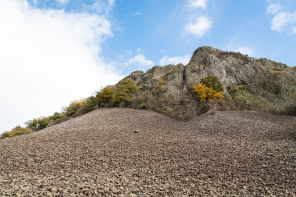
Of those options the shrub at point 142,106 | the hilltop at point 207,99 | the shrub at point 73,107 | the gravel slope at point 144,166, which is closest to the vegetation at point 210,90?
the hilltop at point 207,99

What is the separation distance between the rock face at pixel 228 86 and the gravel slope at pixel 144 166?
7.48 meters

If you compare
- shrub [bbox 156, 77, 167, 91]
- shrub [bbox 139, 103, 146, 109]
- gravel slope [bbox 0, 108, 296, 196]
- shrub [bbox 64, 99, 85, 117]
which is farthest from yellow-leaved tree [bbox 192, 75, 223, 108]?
shrub [bbox 64, 99, 85, 117]

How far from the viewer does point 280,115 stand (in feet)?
41.5

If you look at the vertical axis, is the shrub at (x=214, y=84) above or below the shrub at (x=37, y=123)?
above

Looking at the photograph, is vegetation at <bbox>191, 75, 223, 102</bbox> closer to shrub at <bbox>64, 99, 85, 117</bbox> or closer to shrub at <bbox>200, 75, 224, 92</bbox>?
shrub at <bbox>200, 75, 224, 92</bbox>

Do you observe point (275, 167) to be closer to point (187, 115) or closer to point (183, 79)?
point (187, 115)

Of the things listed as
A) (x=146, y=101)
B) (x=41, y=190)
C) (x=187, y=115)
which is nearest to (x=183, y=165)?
(x=41, y=190)

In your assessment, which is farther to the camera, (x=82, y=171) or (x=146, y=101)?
(x=146, y=101)

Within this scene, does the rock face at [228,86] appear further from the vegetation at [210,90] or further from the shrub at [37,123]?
the shrub at [37,123]

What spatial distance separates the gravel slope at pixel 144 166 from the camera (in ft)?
11.7

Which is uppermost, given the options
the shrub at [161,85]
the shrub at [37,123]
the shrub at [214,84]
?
the shrub at [161,85]

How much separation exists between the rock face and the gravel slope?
294 inches

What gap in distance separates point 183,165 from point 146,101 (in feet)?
45.0

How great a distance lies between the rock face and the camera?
1730cm
